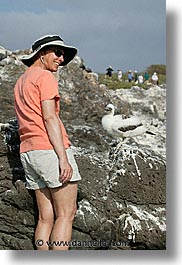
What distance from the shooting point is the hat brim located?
2.69 meters

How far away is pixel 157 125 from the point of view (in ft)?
9.55

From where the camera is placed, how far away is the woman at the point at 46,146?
261cm

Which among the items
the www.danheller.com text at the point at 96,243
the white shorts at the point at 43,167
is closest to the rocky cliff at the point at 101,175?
the www.danheller.com text at the point at 96,243

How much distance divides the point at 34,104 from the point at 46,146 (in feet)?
0.64

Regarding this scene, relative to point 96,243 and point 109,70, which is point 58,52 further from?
point 96,243

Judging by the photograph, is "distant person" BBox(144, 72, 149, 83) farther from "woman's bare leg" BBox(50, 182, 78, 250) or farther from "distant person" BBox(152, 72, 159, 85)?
"woman's bare leg" BBox(50, 182, 78, 250)

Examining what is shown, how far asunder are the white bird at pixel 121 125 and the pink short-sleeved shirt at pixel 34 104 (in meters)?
0.30

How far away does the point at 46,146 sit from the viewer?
261cm

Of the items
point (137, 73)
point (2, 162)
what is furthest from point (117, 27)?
point (2, 162)

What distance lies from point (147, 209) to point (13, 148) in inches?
28.0

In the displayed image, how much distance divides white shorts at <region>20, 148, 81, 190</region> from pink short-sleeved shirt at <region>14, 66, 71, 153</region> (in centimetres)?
3

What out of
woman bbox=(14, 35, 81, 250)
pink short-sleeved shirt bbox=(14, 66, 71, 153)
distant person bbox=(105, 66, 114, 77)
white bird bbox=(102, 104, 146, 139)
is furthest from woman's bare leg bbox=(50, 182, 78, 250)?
distant person bbox=(105, 66, 114, 77)

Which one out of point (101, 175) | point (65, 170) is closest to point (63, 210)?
point (65, 170)

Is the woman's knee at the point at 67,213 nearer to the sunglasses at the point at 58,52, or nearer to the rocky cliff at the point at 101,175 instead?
the rocky cliff at the point at 101,175
